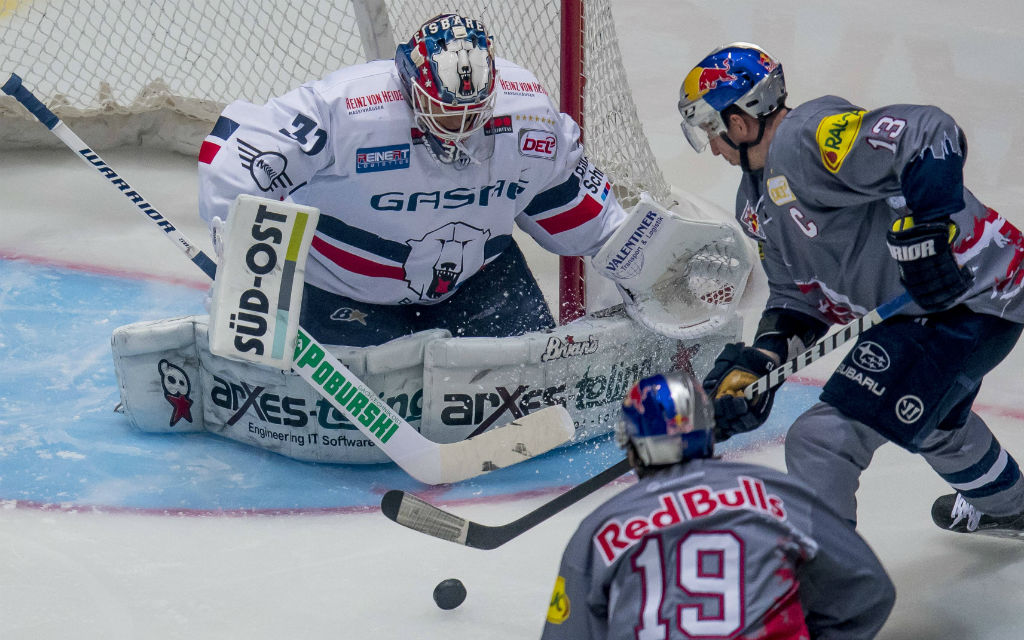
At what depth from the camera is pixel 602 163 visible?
3.98m

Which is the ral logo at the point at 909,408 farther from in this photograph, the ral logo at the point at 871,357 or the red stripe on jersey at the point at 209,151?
the red stripe on jersey at the point at 209,151

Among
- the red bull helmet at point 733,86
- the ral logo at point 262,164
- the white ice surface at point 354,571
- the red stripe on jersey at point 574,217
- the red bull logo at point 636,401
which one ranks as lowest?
the white ice surface at point 354,571

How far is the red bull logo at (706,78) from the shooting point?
233 cm

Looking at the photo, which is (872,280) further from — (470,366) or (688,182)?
(688,182)

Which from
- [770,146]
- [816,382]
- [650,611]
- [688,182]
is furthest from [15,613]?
[688,182]

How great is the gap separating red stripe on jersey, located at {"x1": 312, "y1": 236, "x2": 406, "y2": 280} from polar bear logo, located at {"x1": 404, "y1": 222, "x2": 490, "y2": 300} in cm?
3

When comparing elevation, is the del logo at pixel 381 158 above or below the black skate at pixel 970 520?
above

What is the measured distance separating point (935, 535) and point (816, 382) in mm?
876

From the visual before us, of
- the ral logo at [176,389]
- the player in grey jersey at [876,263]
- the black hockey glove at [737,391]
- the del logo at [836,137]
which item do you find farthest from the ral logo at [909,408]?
the ral logo at [176,389]

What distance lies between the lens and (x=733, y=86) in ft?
7.60

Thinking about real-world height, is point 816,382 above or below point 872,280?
below

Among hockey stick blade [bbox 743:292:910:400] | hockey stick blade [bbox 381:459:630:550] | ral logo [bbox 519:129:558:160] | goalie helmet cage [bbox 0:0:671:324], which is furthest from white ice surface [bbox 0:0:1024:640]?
goalie helmet cage [bbox 0:0:671:324]

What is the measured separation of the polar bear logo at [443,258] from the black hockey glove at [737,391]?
2.52 ft

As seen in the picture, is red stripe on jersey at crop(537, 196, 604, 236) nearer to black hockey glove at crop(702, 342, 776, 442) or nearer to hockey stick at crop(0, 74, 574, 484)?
hockey stick at crop(0, 74, 574, 484)
